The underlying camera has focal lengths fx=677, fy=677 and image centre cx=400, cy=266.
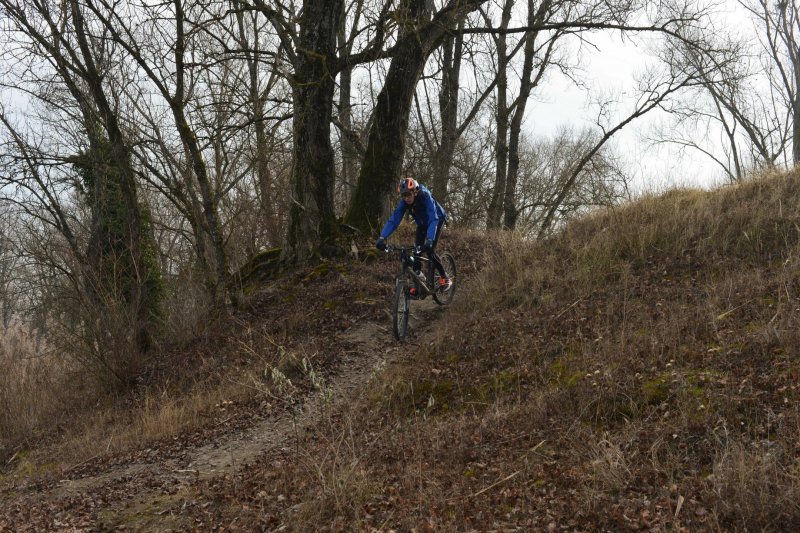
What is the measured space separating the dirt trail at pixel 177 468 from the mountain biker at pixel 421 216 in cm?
166

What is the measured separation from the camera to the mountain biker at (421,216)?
962cm

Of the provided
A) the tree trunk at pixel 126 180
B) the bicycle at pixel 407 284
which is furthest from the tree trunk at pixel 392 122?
the tree trunk at pixel 126 180

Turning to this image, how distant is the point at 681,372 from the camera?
617 centimetres

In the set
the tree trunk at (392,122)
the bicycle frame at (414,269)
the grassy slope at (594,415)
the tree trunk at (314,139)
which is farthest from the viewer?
the tree trunk at (392,122)

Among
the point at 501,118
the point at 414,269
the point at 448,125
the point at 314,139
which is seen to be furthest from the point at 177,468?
the point at 501,118

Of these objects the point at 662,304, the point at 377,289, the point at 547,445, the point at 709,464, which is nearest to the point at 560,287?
the point at 662,304

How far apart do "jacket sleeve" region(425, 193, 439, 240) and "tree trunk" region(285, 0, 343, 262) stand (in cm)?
345

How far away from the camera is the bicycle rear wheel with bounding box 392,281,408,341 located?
9695 mm

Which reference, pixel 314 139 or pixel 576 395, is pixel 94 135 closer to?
pixel 314 139

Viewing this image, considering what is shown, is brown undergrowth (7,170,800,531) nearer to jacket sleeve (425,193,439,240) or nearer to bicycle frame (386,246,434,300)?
→ bicycle frame (386,246,434,300)

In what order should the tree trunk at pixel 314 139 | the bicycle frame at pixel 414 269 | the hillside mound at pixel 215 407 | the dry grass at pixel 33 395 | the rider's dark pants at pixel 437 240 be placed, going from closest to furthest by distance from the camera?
the hillside mound at pixel 215 407 → the bicycle frame at pixel 414 269 → the rider's dark pants at pixel 437 240 → the dry grass at pixel 33 395 → the tree trunk at pixel 314 139

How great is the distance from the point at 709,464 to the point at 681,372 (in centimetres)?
157

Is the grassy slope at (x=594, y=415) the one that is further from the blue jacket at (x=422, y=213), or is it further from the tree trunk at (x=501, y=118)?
the tree trunk at (x=501, y=118)

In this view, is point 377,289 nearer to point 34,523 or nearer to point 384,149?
point 384,149
